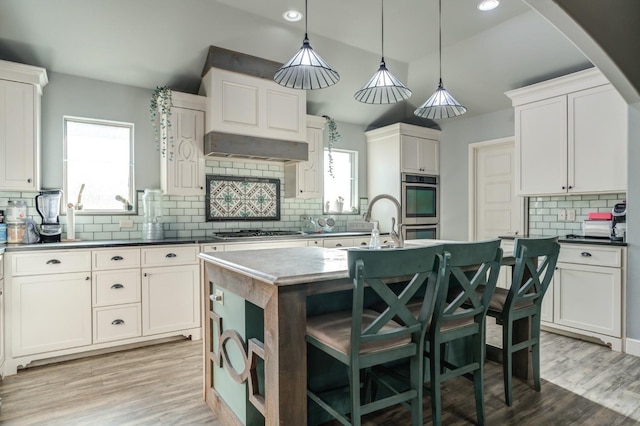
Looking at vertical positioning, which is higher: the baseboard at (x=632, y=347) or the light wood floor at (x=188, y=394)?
the baseboard at (x=632, y=347)

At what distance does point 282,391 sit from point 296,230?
3406 mm

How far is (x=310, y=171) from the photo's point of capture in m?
4.70

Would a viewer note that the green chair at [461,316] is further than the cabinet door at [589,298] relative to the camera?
No

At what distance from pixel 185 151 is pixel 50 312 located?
1850 mm

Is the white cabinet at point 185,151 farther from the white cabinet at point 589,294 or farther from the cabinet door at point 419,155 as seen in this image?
the white cabinet at point 589,294

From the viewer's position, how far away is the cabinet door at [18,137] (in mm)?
3041

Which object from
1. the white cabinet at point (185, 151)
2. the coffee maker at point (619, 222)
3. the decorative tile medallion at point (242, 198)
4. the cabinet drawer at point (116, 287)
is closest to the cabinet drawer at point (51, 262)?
the cabinet drawer at point (116, 287)

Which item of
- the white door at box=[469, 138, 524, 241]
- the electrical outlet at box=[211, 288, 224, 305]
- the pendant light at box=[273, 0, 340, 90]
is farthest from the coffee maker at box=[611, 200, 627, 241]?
the electrical outlet at box=[211, 288, 224, 305]

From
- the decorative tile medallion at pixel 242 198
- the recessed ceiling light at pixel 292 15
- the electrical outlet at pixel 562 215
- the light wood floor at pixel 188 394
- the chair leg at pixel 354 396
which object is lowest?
the light wood floor at pixel 188 394

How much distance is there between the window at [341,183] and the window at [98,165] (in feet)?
8.26

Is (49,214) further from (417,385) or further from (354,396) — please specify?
(417,385)

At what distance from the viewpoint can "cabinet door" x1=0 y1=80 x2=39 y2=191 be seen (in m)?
3.04

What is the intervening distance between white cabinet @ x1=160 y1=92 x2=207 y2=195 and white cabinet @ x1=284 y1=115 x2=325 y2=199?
3.71 feet

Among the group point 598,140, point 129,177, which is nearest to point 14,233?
point 129,177
